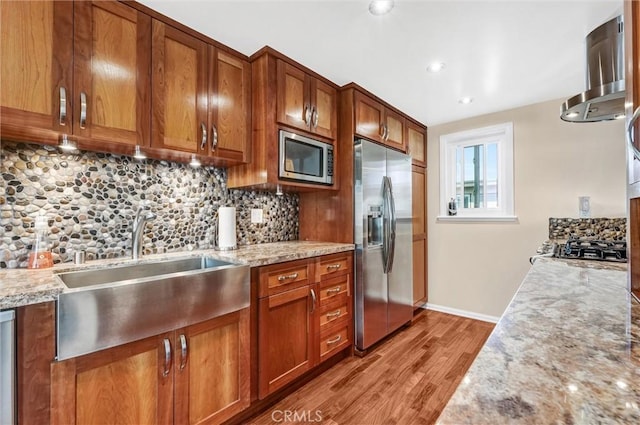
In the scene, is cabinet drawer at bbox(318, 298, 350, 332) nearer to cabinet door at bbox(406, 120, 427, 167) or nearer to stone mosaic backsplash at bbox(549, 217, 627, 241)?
cabinet door at bbox(406, 120, 427, 167)

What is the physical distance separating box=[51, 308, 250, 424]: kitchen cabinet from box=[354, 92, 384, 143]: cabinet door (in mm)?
1796

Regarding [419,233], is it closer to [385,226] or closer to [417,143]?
[385,226]

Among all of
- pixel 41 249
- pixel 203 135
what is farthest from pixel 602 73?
pixel 41 249

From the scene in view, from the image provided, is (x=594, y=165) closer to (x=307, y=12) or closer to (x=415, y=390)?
(x=415, y=390)

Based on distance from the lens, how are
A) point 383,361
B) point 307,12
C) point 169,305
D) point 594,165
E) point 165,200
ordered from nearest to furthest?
1. point 169,305
2. point 307,12
3. point 165,200
4. point 383,361
5. point 594,165

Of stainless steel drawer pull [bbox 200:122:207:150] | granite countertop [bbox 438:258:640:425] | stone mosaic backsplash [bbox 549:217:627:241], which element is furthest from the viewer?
stone mosaic backsplash [bbox 549:217:627:241]

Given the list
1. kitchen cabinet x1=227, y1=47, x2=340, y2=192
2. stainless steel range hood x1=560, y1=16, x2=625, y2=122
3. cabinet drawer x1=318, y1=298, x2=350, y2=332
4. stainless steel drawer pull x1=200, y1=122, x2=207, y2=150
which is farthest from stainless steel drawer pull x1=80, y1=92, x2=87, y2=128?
stainless steel range hood x1=560, y1=16, x2=625, y2=122

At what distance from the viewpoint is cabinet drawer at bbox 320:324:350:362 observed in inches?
81.5

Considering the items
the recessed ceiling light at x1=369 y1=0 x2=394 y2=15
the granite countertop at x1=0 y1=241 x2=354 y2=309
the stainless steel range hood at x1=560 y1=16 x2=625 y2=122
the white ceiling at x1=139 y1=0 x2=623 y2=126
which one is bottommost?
the granite countertop at x1=0 y1=241 x2=354 y2=309

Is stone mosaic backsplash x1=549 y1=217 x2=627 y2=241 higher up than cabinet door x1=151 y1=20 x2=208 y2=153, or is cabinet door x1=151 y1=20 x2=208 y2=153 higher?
cabinet door x1=151 y1=20 x2=208 y2=153

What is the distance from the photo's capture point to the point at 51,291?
3.30 feet

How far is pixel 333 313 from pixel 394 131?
195cm

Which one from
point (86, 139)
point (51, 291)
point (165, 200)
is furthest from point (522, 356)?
point (165, 200)

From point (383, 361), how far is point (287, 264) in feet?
4.07
